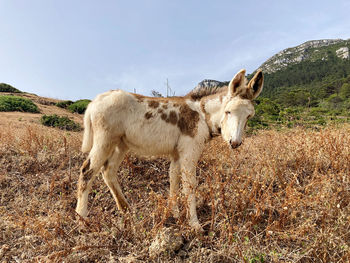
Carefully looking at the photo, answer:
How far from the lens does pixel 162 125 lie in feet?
8.99

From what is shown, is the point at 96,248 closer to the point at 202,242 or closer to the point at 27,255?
the point at 27,255

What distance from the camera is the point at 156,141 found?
270 centimetres

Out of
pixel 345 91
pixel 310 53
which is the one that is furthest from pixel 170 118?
pixel 310 53

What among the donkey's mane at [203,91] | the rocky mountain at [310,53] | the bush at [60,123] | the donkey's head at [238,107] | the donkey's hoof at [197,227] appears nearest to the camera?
the donkey's hoof at [197,227]

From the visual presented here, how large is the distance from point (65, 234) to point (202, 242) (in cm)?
162

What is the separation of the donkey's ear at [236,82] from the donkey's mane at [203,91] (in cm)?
41

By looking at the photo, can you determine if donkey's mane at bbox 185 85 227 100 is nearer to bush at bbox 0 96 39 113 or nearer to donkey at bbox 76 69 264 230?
donkey at bbox 76 69 264 230

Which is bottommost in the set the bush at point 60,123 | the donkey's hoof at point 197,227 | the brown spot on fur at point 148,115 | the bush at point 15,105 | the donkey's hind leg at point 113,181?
the donkey's hoof at point 197,227

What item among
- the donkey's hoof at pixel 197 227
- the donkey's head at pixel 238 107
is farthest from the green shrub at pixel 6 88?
the donkey's hoof at pixel 197 227

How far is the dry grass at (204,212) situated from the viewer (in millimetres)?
2018

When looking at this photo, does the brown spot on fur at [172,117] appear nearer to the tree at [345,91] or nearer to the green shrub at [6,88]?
the green shrub at [6,88]

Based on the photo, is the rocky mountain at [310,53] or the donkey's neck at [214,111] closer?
the donkey's neck at [214,111]

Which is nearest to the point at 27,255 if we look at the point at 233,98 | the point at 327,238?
the point at 233,98

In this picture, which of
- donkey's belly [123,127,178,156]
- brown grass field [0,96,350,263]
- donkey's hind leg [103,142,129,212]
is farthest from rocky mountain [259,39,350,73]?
donkey's hind leg [103,142,129,212]
